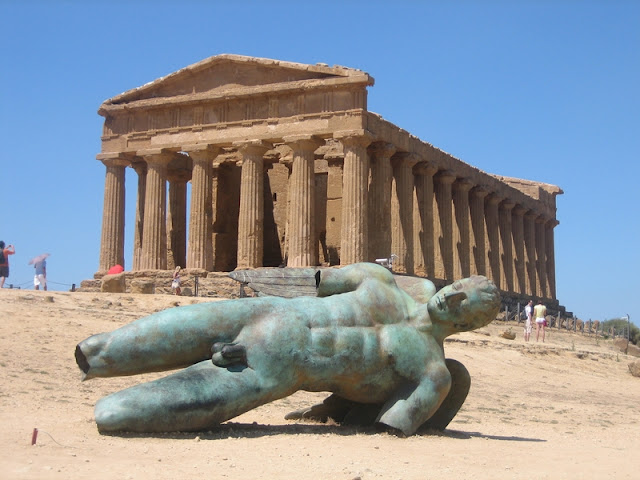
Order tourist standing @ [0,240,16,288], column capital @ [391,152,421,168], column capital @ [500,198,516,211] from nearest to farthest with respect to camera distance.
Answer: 1. tourist standing @ [0,240,16,288]
2. column capital @ [391,152,421,168]
3. column capital @ [500,198,516,211]

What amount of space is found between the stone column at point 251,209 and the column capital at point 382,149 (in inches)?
142

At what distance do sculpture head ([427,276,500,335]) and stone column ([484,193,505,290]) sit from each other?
3432 cm

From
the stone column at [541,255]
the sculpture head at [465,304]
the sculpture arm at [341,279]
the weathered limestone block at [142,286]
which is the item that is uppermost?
the stone column at [541,255]

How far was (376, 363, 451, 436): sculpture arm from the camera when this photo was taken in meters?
7.46

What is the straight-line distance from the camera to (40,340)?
13508mm

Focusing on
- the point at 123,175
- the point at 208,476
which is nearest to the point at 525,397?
the point at 208,476

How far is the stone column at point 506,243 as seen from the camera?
43.5 m

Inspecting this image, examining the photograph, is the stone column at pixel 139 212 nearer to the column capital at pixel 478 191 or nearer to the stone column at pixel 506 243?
the column capital at pixel 478 191

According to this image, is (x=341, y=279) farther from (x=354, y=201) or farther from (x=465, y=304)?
(x=354, y=201)

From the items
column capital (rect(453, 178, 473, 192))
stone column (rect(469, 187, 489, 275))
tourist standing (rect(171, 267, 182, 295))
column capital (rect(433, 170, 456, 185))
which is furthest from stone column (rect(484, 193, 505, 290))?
tourist standing (rect(171, 267, 182, 295))

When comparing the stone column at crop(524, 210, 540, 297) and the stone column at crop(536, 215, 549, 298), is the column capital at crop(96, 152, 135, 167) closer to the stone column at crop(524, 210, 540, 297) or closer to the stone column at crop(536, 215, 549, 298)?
the stone column at crop(524, 210, 540, 297)

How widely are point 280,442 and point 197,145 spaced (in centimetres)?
2529

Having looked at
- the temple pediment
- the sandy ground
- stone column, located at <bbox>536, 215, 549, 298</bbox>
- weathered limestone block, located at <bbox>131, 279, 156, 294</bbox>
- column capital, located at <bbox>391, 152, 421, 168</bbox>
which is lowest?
the sandy ground

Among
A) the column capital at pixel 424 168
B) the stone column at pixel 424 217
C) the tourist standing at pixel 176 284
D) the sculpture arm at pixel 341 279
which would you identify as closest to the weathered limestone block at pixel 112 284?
the tourist standing at pixel 176 284
